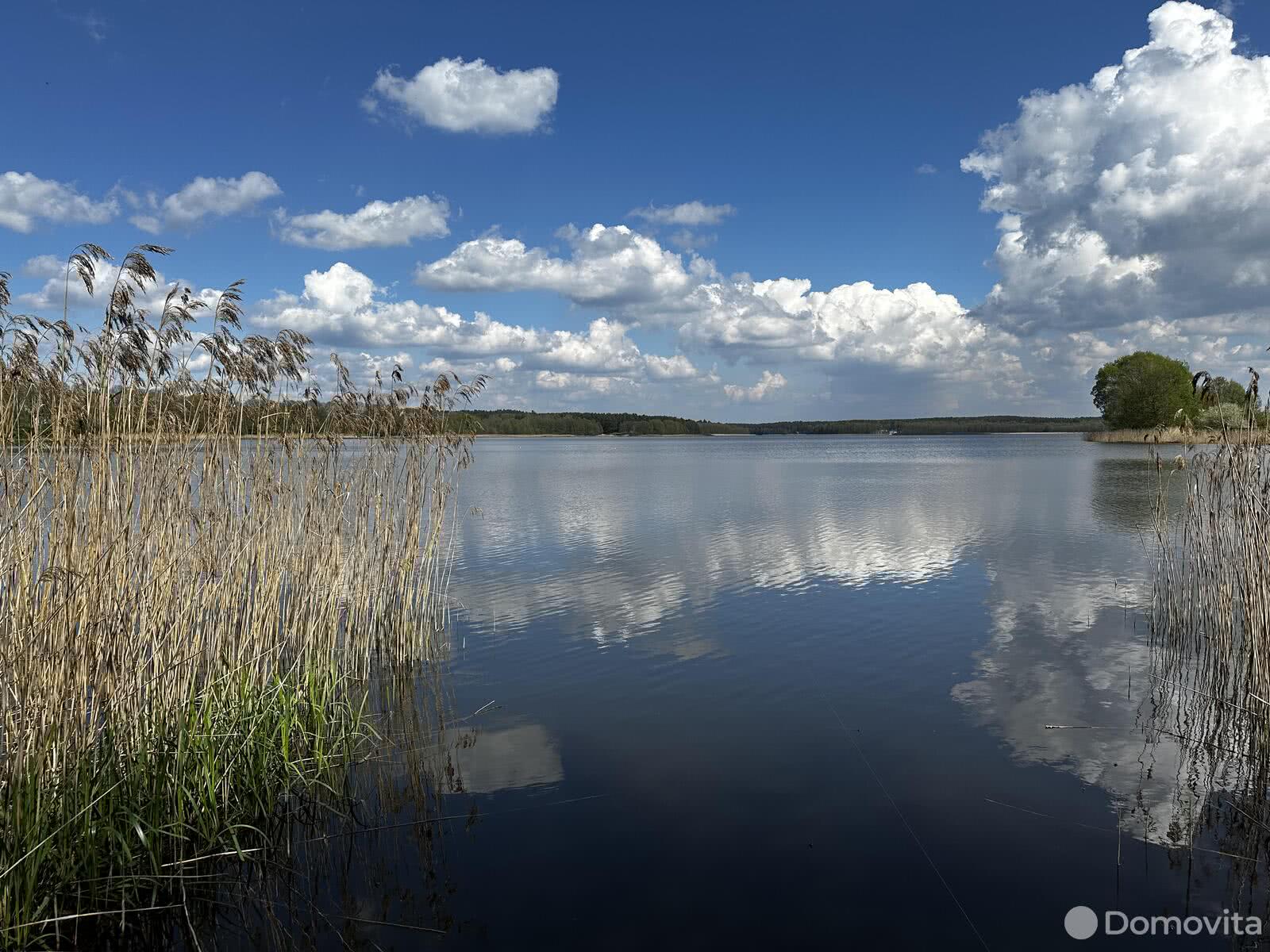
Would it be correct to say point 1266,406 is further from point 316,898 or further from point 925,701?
point 316,898

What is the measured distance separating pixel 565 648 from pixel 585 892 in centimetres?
479

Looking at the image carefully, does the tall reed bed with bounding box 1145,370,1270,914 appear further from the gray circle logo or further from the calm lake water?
the gray circle logo

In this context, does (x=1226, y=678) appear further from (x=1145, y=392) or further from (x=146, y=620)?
(x=1145, y=392)

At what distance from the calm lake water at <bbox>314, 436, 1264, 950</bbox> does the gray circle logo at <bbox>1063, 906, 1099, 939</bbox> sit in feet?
0.13

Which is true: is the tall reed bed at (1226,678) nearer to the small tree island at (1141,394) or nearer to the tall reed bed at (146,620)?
the tall reed bed at (146,620)

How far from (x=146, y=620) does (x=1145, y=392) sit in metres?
79.5

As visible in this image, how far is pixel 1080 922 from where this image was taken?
4316 mm

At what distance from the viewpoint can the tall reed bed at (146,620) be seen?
12.8 ft

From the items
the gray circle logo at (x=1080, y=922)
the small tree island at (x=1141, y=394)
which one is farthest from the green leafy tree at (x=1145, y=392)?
the gray circle logo at (x=1080, y=922)

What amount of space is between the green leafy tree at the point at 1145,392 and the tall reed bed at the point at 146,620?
2773 inches

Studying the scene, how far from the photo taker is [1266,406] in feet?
25.0

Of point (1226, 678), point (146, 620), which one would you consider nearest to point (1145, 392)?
point (1226, 678)

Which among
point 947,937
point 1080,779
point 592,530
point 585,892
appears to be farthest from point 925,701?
point 592,530

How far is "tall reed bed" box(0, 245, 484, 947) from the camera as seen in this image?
3.91 metres
